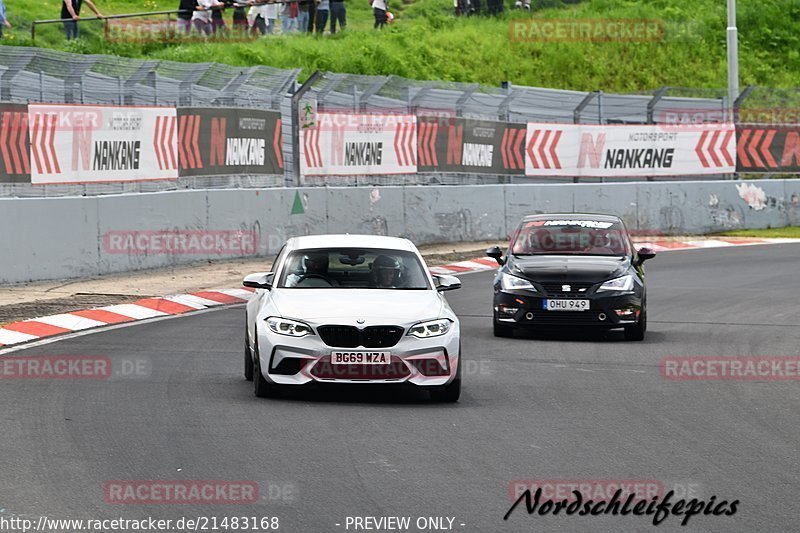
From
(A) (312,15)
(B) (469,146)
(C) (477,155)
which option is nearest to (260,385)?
(B) (469,146)

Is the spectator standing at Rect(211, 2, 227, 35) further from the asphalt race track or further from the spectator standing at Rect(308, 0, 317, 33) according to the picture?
the asphalt race track

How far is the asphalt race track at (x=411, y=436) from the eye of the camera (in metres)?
7.96

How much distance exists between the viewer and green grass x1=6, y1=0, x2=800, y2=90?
3991 cm

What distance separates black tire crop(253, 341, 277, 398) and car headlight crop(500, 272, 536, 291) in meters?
5.21

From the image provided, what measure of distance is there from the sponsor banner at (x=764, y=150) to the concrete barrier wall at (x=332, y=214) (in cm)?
71

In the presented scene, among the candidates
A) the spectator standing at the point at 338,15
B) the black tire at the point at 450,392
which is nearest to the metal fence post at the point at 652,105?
the spectator standing at the point at 338,15

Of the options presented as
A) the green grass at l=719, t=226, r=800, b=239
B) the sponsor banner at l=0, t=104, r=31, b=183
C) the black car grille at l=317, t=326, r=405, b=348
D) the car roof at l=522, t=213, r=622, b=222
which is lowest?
the green grass at l=719, t=226, r=800, b=239

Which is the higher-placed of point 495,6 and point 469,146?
point 495,6

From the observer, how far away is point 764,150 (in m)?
35.1

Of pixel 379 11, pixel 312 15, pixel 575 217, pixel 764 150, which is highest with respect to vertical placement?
pixel 379 11

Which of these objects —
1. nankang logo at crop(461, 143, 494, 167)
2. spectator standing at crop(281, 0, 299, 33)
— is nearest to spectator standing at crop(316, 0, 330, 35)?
→ spectator standing at crop(281, 0, 299, 33)

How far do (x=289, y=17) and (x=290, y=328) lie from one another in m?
31.3

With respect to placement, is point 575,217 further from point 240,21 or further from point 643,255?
point 240,21

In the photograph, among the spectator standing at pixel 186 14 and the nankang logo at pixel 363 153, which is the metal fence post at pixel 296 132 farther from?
the spectator standing at pixel 186 14
